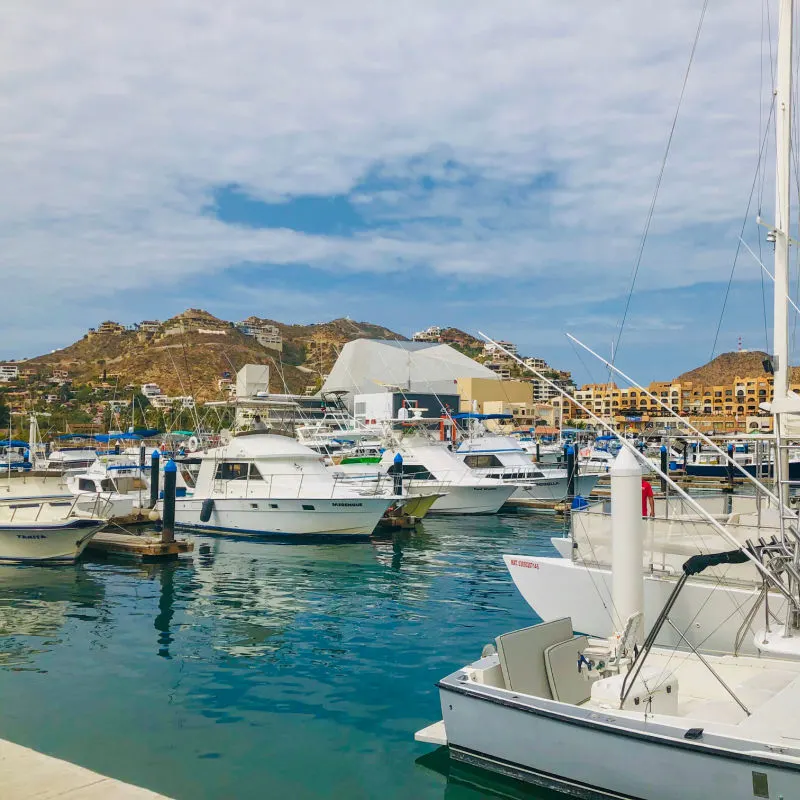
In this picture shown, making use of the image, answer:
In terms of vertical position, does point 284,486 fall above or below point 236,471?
below

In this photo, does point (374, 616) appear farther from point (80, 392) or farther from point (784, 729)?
point (80, 392)

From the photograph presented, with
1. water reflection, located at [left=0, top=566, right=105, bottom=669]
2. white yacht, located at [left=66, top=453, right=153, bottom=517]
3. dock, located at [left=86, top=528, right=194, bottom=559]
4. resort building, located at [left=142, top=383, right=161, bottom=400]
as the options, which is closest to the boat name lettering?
water reflection, located at [left=0, top=566, right=105, bottom=669]

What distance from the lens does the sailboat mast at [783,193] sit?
15.0 m

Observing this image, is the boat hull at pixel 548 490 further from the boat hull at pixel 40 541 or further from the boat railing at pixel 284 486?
the boat hull at pixel 40 541

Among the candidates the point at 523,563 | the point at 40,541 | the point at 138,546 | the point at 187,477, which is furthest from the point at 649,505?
the point at 187,477

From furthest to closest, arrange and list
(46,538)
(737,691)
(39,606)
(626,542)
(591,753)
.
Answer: (46,538) → (39,606) → (626,542) → (737,691) → (591,753)

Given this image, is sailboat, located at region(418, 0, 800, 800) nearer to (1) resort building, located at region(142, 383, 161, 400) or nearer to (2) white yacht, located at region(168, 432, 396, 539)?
(2) white yacht, located at region(168, 432, 396, 539)

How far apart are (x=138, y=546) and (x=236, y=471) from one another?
6532 millimetres

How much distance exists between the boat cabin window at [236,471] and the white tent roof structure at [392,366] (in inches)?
4688

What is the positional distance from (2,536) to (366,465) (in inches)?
802

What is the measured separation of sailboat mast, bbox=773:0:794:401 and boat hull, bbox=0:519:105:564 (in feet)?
55.8

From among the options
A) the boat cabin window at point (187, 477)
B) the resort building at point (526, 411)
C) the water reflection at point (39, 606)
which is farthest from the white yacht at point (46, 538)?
the resort building at point (526, 411)

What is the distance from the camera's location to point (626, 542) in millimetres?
10336

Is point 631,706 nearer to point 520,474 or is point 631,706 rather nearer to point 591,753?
point 591,753
